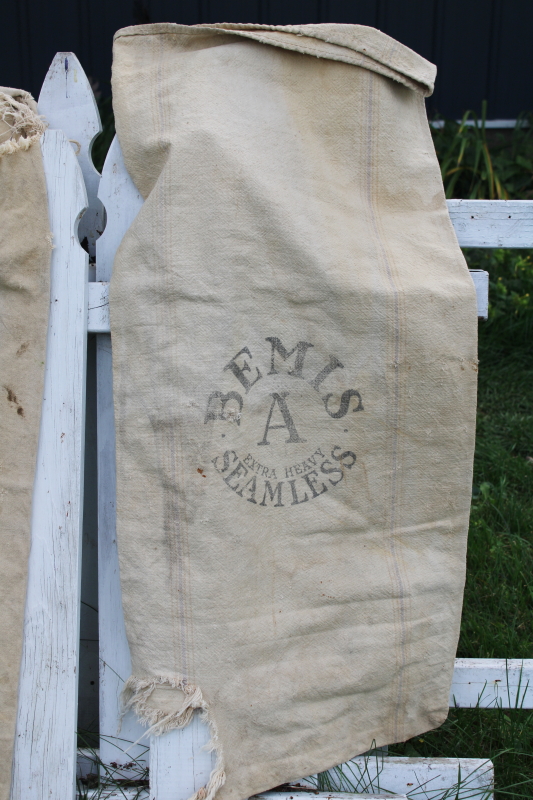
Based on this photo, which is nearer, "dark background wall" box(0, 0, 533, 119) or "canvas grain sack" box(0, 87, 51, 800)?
"canvas grain sack" box(0, 87, 51, 800)

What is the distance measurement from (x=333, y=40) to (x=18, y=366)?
0.94 m

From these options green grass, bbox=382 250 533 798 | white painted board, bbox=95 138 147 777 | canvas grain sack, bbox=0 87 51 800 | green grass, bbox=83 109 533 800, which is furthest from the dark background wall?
white painted board, bbox=95 138 147 777

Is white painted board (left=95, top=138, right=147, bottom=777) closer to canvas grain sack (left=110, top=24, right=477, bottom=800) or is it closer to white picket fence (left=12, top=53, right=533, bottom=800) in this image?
white picket fence (left=12, top=53, right=533, bottom=800)

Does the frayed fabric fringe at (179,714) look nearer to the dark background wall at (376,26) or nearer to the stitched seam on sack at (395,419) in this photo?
the stitched seam on sack at (395,419)

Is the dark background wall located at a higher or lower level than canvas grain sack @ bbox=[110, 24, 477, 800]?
higher

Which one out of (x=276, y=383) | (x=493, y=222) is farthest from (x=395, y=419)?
(x=493, y=222)

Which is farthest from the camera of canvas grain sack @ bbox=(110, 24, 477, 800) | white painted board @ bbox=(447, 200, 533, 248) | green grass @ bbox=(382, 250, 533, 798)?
green grass @ bbox=(382, 250, 533, 798)

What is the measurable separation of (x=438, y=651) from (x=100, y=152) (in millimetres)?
3281

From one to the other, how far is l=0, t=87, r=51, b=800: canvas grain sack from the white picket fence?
1.0 inches

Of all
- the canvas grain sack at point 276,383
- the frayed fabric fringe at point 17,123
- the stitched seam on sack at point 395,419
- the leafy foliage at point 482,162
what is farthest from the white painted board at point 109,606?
the leafy foliage at point 482,162

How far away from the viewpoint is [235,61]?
1.37 metres

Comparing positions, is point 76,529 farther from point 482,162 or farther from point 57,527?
point 482,162

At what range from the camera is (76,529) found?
1.41m

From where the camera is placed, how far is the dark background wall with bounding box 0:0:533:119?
4.14 meters
